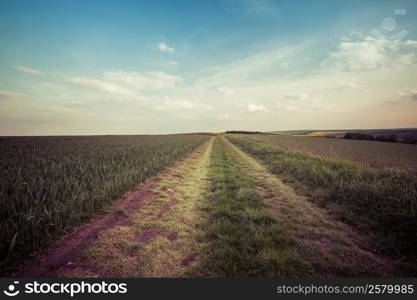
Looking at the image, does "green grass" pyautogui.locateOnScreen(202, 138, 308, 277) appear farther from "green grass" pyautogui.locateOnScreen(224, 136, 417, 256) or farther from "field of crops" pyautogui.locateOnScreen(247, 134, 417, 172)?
"field of crops" pyautogui.locateOnScreen(247, 134, 417, 172)

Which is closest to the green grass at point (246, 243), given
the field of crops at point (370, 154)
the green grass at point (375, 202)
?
the green grass at point (375, 202)

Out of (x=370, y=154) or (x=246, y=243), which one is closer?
(x=246, y=243)

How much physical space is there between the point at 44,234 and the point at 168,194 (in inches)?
144

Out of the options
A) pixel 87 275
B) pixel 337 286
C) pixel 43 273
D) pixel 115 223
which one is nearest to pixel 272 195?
pixel 337 286

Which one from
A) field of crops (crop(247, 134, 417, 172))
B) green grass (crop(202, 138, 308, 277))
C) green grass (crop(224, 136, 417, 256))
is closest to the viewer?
Answer: green grass (crop(202, 138, 308, 277))

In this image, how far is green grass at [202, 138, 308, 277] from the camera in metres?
2.63

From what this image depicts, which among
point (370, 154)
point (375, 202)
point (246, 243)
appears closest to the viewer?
point (246, 243)

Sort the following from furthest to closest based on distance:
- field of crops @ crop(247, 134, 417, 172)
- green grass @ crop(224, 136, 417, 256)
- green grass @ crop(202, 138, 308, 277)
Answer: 1. field of crops @ crop(247, 134, 417, 172)
2. green grass @ crop(224, 136, 417, 256)
3. green grass @ crop(202, 138, 308, 277)

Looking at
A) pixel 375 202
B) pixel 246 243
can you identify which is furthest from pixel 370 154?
pixel 246 243

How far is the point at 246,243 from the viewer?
10.7ft

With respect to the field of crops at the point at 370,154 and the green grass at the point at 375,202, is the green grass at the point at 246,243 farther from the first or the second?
the field of crops at the point at 370,154

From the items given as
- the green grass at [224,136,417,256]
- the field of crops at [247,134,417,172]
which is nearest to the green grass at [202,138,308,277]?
the green grass at [224,136,417,256]

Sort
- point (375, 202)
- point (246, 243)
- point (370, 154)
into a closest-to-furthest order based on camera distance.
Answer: point (246, 243)
point (375, 202)
point (370, 154)

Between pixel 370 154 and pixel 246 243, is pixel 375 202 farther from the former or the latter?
pixel 370 154
